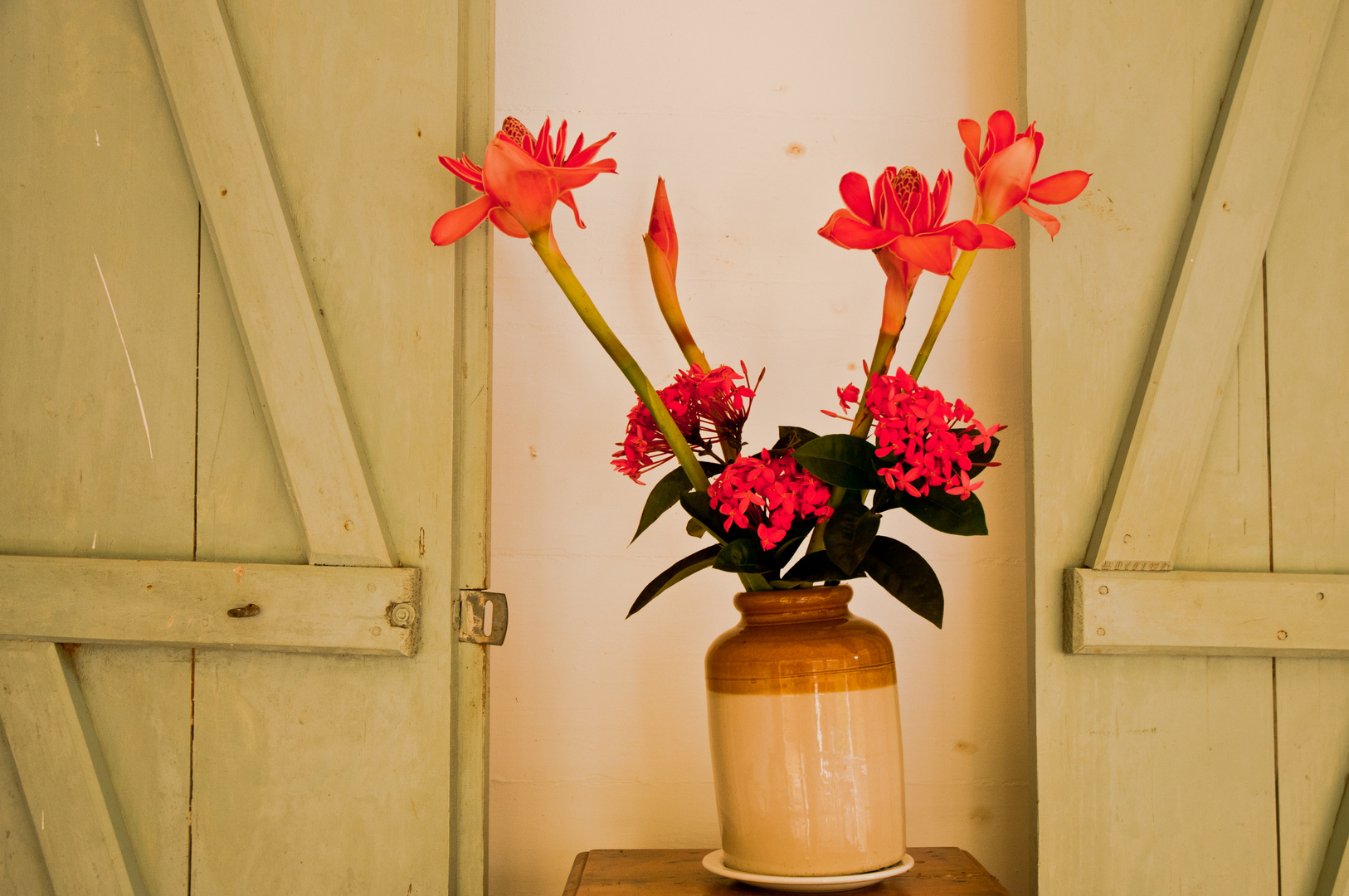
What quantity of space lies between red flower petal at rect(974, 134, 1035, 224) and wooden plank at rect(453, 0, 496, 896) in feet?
1.93

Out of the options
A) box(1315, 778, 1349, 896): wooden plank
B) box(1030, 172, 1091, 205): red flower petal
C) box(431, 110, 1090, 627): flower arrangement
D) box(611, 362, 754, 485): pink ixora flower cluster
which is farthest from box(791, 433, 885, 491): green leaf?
box(1315, 778, 1349, 896): wooden plank

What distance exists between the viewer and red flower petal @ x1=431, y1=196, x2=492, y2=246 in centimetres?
98

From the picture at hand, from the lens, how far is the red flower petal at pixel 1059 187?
3.08ft

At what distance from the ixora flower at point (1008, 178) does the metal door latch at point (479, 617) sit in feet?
2.26

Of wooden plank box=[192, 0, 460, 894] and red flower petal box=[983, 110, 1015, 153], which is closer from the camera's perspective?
red flower petal box=[983, 110, 1015, 153]

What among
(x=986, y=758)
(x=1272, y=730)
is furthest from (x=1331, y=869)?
(x=986, y=758)

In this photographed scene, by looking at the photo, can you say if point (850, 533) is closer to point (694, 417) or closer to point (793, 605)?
point (793, 605)

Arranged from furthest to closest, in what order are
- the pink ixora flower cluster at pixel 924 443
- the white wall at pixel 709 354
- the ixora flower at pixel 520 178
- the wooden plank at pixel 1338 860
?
the white wall at pixel 709 354, the wooden plank at pixel 1338 860, the ixora flower at pixel 520 178, the pink ixora flower cluster at pixel 924 443

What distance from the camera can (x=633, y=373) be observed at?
966mm

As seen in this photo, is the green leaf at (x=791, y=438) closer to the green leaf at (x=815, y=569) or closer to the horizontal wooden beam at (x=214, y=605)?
the green leaf at (x=815, y=569)

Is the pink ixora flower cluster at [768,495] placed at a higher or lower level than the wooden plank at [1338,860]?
higher

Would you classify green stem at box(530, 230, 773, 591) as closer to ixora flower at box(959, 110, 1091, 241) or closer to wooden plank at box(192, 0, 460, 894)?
wooden plank at box(192, 0, 460, 894)

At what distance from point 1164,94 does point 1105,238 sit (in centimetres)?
20

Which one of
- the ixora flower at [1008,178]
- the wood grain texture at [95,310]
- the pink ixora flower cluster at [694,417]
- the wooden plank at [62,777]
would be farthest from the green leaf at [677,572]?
the wooden plank at [62,777]
